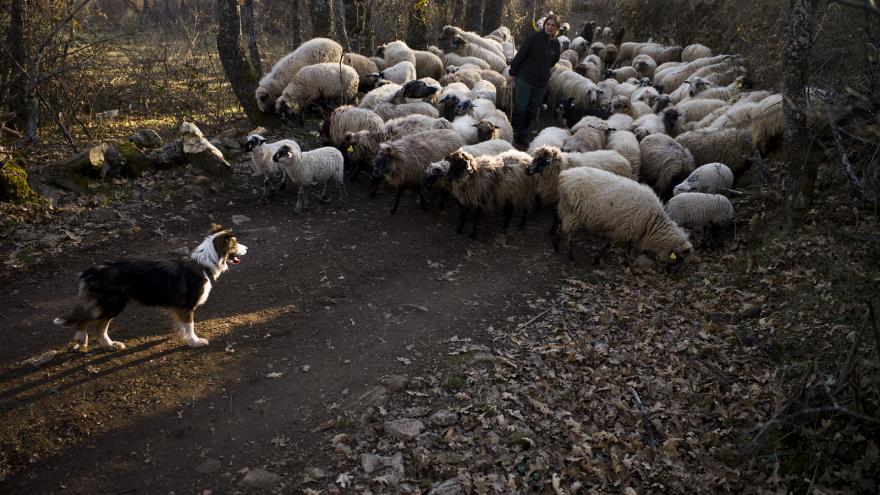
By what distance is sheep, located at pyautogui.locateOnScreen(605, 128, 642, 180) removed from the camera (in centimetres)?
1008

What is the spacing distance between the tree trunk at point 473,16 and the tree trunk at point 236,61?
10.1m

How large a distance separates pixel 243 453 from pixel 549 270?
16.6 feet

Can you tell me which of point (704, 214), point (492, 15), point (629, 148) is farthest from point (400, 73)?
point (492, 15)

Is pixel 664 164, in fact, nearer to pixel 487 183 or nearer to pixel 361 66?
pixel 487 183

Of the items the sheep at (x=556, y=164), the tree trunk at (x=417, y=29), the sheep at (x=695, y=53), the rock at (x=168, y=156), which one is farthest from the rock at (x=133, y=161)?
the sheep at (x=695, y=53)

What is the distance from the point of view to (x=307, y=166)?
9031mm

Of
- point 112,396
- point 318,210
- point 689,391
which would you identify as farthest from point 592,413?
point 318,210

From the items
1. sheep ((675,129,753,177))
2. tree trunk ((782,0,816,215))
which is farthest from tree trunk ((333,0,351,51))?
tree trunk ((782,0,816,215))

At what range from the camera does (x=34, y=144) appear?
977 cm

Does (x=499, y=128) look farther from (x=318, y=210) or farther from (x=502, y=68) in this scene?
(x=502, y=68)

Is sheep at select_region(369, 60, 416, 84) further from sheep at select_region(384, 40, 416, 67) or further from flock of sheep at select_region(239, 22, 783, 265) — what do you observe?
sheep at select_region(384, 40, 416, 67)

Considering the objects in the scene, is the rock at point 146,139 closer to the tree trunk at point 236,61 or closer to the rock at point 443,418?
the tree trunk at point 236,61

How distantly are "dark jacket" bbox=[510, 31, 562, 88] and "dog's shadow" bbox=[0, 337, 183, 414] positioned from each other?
8.39 metres

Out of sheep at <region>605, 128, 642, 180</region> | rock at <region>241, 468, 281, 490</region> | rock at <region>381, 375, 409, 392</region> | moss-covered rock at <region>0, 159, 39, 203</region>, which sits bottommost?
rock at <region>241, 468, 281, 490</region>
